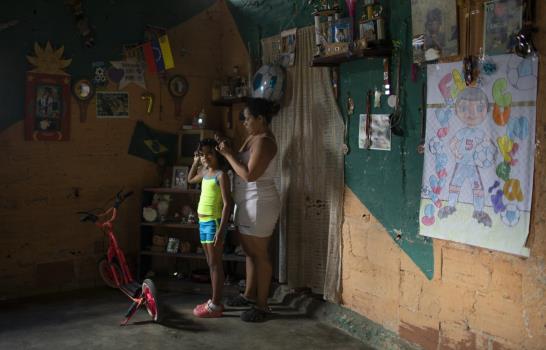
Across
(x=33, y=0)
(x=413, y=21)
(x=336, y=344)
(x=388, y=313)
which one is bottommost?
(x=336, y=344)

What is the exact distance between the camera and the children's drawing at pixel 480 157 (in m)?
2.79

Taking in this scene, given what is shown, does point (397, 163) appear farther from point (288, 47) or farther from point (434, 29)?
point (288, 47)

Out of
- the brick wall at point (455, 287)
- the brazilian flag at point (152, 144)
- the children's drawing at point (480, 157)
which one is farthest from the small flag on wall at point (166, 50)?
the children's drawing at point (480, 157)

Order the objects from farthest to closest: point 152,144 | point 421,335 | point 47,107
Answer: point 152,144 → point 47,107 → point 421,335

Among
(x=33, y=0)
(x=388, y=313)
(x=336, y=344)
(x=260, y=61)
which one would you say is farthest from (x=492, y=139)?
(x=33, y=0)

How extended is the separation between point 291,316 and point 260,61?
2.31 metres

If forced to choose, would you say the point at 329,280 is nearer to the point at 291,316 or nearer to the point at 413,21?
the point at 291,316

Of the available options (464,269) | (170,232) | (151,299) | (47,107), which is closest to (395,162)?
(464,269)

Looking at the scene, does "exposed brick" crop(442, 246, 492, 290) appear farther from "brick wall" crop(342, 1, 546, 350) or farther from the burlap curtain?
the burlap curtain

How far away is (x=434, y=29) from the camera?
3.25 metres

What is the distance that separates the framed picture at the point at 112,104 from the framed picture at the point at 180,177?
→ 71 centimetres

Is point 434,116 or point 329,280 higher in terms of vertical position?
point 434,116

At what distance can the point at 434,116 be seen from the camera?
329 centimetres

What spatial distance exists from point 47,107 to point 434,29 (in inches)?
131
